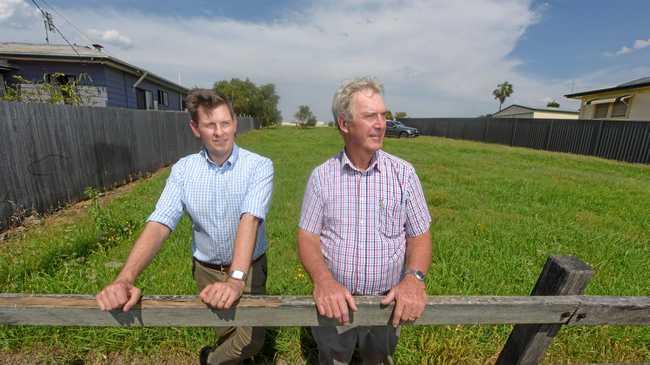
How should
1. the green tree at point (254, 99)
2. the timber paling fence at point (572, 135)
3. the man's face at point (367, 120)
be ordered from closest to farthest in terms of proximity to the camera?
the man's face at point (367, 120), the timber paling fence at point (572, 135), the green tree at point (254, 99)

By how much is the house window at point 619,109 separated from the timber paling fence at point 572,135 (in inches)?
181

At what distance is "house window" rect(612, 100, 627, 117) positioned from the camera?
63.2 ft

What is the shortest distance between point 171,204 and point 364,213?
1025 millimetres

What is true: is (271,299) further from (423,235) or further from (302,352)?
(302,352)

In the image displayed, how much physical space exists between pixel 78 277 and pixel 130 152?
615 centimetres

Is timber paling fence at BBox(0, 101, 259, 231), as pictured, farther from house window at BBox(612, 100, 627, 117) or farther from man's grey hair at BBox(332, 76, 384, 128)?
house window at BBox(612, 100, 627, 117)

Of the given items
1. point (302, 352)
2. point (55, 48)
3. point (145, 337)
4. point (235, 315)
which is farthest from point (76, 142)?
point (55, 48)

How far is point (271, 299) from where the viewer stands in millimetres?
1210

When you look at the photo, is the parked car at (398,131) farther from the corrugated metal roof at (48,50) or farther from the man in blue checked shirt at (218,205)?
the man in blue checked shirt at (218,205)

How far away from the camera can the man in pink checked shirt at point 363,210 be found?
151 cm

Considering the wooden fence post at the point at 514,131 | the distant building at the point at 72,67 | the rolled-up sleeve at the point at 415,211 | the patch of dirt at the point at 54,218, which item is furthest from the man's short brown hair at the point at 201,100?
the wooden fence post at the point at 514,131

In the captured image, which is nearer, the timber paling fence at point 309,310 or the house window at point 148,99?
the timber paling fence at point 309,310

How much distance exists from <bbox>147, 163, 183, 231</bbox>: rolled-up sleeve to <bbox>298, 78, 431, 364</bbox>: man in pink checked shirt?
678 millimetres

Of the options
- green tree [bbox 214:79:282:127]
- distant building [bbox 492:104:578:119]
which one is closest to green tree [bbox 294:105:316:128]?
green tree [bbox 214:79:282:127]
